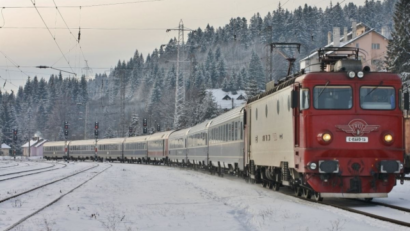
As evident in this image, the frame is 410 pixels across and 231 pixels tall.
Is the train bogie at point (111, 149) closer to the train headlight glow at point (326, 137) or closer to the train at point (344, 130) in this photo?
the train at point (344, 130)

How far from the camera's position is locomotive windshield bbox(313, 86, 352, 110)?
15.6 metres

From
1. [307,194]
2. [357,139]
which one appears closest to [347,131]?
[357,139]

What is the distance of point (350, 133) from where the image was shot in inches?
604

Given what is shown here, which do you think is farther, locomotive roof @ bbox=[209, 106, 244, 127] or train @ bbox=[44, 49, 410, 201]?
locomotive roof @ bbox=[209, 106, 244, 127]

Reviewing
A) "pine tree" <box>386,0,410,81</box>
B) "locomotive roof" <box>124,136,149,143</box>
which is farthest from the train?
"locomotive roof" <box>124,136,149,143</box>

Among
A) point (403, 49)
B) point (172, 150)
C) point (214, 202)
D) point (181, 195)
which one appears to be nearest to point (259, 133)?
point (181, 195)

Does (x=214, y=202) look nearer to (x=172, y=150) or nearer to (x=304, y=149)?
(x=304, y=149)

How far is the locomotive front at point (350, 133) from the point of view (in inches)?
599

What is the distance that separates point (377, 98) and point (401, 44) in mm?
50754

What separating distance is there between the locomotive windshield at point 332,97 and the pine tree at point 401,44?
4669 cm

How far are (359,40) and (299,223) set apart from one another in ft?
336

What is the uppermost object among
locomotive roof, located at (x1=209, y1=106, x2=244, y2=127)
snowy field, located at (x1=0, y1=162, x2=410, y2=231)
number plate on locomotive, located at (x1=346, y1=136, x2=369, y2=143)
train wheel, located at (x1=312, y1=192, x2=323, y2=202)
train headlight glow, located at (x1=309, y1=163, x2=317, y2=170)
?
locomotive roof, located at (x1=209, y1=106, x2=244, y2=127)

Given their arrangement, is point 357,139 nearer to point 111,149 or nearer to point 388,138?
point 388,138

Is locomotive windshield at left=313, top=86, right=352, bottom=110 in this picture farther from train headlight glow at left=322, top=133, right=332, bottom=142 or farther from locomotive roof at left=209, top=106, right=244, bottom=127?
locomotive roof at left=209, top=106, right=244, bottom=127
